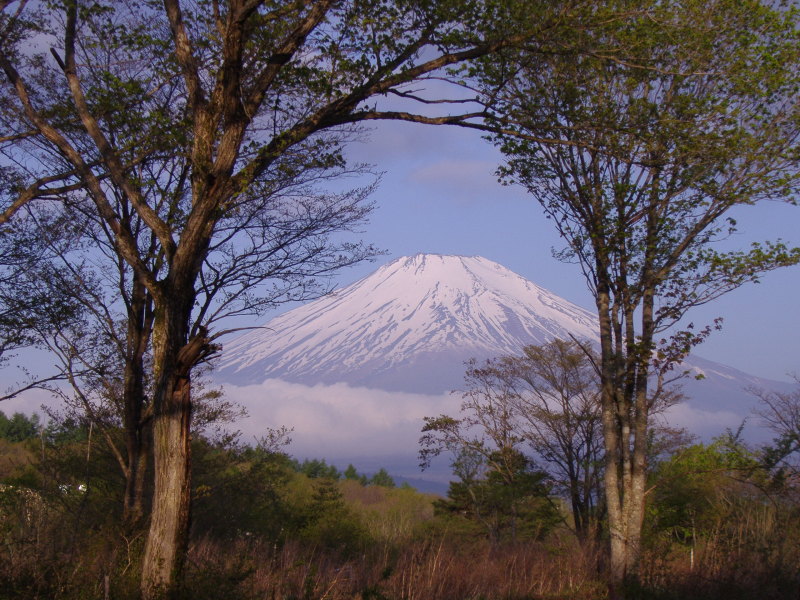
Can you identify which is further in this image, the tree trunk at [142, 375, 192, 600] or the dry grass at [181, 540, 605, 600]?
the dry grass at [181, 540, 605, 600]

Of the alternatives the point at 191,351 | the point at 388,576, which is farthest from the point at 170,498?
the point at 388,576

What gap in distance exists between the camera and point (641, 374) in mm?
10188

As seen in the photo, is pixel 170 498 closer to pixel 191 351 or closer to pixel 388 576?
pixel 191 351

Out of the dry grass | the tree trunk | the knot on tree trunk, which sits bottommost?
the dry grass

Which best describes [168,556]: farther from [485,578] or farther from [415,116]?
[415,116]

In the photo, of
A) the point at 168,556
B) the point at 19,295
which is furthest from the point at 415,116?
Answer: the point at 19,295

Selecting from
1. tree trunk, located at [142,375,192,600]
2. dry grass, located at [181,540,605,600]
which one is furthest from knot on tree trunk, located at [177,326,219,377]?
dry grass, located at [181,540,605,600]

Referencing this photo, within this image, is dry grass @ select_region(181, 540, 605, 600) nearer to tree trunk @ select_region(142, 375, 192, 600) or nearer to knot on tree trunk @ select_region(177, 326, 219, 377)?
tree trunk @ select_region(142, 375, 192, 600)

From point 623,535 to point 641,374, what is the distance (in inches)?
85.7

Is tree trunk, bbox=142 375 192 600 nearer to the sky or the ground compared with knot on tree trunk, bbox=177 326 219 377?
nearer to the ground

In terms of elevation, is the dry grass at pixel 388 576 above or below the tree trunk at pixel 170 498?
below

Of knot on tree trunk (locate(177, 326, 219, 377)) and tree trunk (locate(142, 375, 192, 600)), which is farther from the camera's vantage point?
knot on tree trunk (locate(177, 326, 219, 377))

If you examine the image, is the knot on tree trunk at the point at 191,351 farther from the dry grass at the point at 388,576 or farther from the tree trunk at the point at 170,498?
the dry grass at the point at 388,576

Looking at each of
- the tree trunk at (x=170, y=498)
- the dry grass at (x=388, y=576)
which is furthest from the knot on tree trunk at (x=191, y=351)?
the dry grass at (x=388, y=576)
